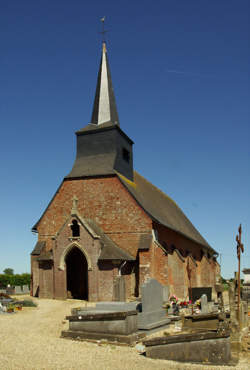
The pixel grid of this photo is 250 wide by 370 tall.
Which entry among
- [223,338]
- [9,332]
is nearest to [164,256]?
[9,332]

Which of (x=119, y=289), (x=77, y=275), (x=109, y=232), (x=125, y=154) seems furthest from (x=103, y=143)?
(x=119, y=289)

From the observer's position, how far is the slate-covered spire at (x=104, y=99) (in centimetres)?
2797

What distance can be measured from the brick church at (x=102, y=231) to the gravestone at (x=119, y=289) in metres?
0.26

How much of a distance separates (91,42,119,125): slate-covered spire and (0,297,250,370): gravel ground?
56.9 ft

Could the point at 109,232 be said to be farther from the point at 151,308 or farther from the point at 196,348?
the point at 196,348

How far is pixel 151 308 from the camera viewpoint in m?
13.7

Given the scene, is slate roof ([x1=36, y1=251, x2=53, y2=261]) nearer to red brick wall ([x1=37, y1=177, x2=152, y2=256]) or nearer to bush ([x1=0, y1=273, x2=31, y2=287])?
red brick wall ([x1=37, y1=177, x2=152, y2=256])

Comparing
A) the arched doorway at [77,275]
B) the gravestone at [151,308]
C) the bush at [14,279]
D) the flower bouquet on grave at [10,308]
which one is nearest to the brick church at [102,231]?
the arched doorway at [77,275]

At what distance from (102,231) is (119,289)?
4773mm

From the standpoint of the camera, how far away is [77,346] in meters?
10.7

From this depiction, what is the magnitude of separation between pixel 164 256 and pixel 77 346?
1293 cm

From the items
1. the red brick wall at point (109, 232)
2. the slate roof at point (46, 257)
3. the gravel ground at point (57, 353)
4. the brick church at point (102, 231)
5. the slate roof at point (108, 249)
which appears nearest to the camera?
the gravel ground at point (57, 353)

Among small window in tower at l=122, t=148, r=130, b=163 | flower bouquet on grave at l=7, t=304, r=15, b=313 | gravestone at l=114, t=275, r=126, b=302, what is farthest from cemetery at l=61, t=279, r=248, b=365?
small window in tower at l=122, t=148, r=130, b=163

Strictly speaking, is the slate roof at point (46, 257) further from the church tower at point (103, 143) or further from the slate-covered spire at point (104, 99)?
the slate-covered spire at point (104, 99)
